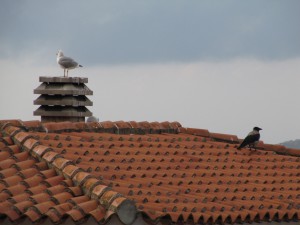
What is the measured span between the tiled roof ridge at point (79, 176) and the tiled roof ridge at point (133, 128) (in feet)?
1.35

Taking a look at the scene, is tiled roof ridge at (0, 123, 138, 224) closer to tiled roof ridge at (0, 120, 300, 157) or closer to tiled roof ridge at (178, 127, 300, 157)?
tiled roof ridge at (0, 120, 300, 157)

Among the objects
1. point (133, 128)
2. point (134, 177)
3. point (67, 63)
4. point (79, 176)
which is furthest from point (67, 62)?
point (79, 176)

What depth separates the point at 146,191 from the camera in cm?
1795

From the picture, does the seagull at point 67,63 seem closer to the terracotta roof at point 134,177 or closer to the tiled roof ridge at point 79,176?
the terracotta roof at point 134,177

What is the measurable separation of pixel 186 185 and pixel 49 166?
272 centimetres

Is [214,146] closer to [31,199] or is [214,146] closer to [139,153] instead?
[139,153]

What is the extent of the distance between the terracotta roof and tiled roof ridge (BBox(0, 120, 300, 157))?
0.08ft

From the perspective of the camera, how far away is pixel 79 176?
1733cm

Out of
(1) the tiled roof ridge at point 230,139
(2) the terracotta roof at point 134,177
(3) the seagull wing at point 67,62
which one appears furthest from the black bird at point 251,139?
(3) the seagull wing at point 67,62

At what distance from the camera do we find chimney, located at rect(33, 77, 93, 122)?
28016 mm

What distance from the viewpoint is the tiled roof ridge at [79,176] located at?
1564 cm

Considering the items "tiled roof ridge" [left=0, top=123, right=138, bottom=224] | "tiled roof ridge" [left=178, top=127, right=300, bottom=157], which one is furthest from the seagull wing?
"tiled roof ridge" [left=0, top=123, right=138, bottom=224]

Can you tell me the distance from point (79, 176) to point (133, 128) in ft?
19.5

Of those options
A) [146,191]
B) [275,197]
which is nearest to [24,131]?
[146,191]
